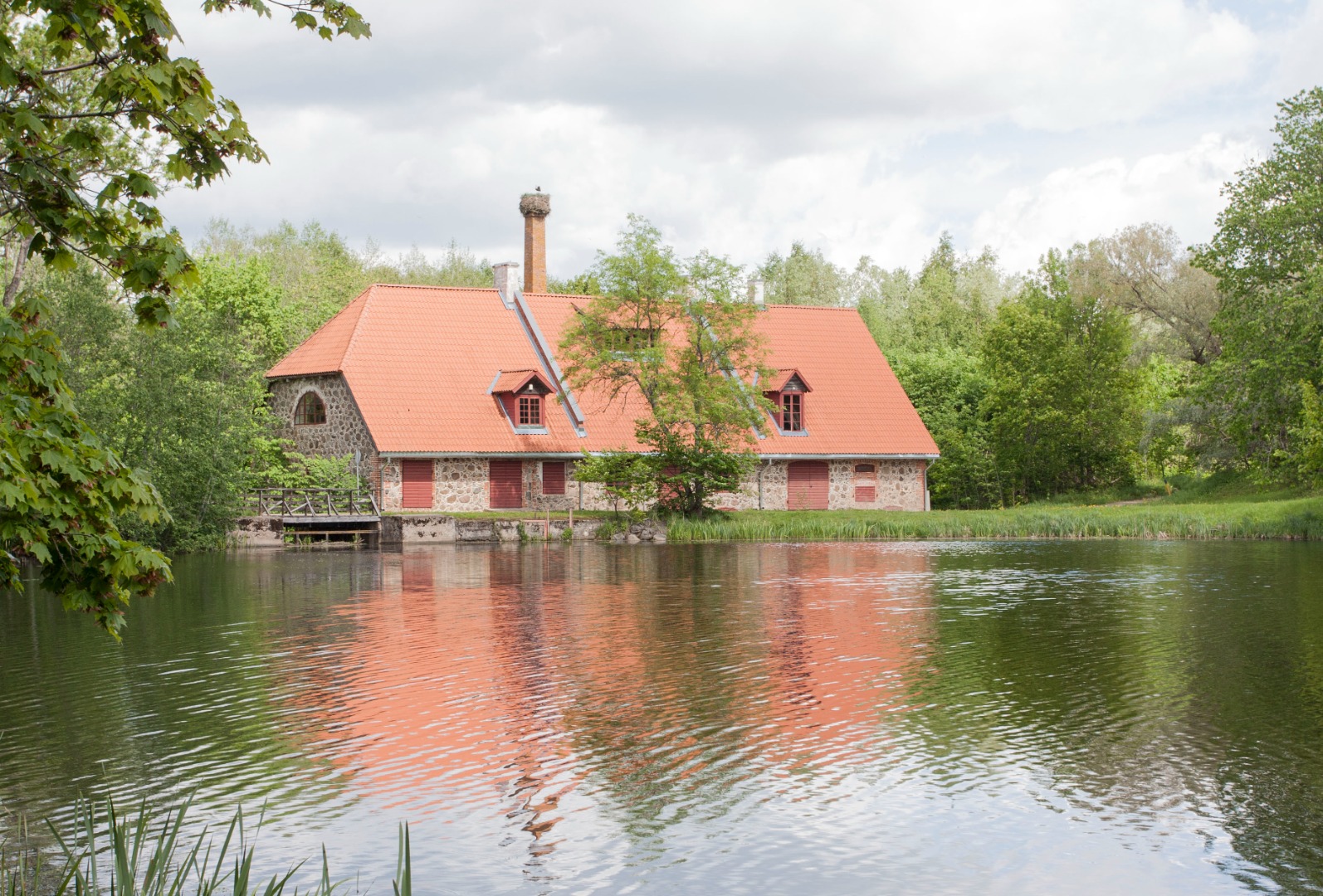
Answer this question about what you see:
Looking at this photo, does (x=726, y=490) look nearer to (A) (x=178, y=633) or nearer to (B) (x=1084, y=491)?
(B) (x=1084, y=491)

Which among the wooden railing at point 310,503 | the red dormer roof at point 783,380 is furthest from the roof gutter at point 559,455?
the red dormer roof at point 783,380

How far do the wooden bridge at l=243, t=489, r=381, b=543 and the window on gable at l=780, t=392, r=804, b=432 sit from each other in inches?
512

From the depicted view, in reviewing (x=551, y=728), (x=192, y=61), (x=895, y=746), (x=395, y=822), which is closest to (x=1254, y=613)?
(x=895, y=746)

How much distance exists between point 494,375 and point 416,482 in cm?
457

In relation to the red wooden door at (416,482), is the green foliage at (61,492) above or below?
below

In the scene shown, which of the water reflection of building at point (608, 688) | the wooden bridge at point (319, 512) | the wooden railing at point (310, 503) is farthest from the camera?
the wooden railing at point (310, 503)

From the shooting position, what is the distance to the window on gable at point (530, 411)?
132 feet

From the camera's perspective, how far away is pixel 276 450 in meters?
40.8

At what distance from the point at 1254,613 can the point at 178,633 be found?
45.7 ft

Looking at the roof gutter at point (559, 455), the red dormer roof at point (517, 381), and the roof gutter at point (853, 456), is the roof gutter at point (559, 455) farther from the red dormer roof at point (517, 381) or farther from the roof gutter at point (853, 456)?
the red dormer roof at point (517, 381)

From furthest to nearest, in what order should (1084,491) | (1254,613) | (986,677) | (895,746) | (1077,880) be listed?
(1084,491) < (1254,613) < (986,677) < (895,746) < (1077,880)

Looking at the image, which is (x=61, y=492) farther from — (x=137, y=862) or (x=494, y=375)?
(x=494, y=375)

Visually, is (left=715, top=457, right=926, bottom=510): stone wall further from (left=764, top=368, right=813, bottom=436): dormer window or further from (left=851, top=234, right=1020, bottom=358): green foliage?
(left=851, top=234, right=1020, bottom=358): green foliage

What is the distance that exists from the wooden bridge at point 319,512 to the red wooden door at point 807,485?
12.7 metres
